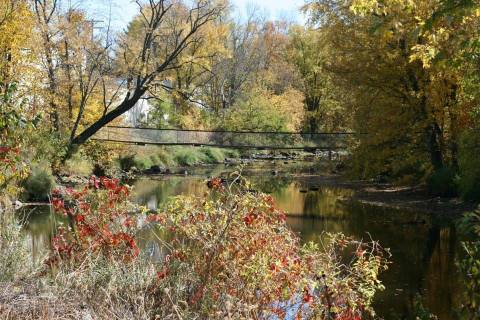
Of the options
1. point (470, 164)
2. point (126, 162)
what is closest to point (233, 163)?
point (126, 162)

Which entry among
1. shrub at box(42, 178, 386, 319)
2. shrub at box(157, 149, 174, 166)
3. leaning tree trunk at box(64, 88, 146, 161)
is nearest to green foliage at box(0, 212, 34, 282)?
shrub at box(42, 178, 386, 319)

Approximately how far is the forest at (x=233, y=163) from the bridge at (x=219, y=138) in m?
0.63

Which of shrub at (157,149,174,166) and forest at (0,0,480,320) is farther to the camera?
shrub at (157,149,174,166)

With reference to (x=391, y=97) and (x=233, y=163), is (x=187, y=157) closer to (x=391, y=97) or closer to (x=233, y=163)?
(x=233, y=163)

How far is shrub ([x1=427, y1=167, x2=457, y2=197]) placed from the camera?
56.0ft

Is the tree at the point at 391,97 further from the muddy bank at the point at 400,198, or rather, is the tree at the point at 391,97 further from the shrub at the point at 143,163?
the shrub at the point at 143,163

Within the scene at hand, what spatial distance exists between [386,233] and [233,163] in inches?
780

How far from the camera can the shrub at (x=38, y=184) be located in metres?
17.3

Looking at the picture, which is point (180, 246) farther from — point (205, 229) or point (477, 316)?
point (477, 316)

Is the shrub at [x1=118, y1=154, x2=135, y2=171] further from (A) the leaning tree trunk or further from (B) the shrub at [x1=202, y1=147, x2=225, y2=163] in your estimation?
(B) the shrub at [x1=202, y1=147, x2=225, y2=163]

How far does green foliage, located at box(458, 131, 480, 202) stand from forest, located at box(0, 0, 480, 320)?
1.6 inches

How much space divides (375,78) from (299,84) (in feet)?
80.8

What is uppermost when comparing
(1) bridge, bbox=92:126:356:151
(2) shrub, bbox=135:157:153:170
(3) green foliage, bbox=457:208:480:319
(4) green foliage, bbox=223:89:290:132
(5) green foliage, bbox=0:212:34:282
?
(4) green foliage, bbox=223:89:290:132

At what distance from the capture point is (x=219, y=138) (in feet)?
102
